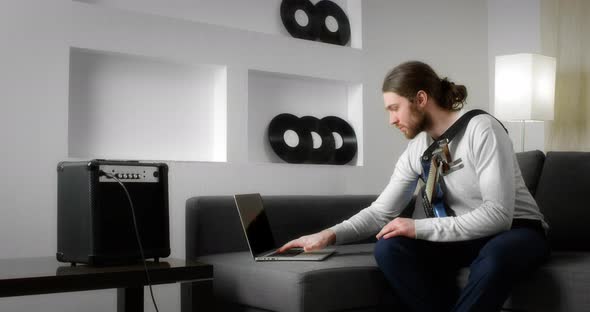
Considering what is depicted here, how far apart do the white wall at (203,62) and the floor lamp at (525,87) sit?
18.4 inches

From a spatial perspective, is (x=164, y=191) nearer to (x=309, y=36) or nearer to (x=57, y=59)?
(x=57, y=59)

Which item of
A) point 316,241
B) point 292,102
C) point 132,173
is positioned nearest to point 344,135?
point 292,102

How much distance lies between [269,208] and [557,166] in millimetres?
1108

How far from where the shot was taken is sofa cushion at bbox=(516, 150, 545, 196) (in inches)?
104

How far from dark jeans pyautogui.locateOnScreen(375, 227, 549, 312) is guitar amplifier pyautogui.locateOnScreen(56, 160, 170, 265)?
0.69 m

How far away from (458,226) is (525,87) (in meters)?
1.88

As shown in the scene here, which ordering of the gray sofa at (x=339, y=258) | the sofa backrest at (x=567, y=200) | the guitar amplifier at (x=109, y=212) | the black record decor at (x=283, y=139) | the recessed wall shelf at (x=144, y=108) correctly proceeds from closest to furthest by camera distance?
the guitar amplifier at (x=109, y=212), the gray sofa at (x=339, y=258), the sofa backrest at (x=567, y=200), the recessed wall shelf at (x=144, y=108), the black record decor at (x=283, y=139)

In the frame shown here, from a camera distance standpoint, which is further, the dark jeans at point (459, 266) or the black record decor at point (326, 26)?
the black record decor at point (326, 26)

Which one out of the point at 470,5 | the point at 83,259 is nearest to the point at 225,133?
the point at 83,259

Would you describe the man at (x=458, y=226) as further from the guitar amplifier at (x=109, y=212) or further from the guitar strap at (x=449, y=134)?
the guitar amplifier at (x=109, y=212)

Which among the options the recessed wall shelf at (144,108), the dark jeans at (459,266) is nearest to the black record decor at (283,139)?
the recessed wall shelf at (144,108)

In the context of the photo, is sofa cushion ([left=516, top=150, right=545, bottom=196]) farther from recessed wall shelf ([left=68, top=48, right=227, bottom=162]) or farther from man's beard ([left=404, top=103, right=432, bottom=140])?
recessed wall shelf ([left=68, top=48, right=227, bottom=162])

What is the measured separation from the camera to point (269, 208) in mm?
2684

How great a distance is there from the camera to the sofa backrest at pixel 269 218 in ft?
8.31
